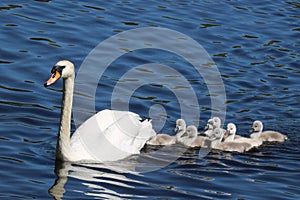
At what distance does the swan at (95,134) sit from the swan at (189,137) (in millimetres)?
581

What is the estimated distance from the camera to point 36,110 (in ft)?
45.1

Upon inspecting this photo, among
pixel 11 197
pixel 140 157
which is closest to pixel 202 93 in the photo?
pixel 140 157

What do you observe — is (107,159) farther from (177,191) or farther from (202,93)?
(202,93)

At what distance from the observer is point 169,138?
1327 centimetres

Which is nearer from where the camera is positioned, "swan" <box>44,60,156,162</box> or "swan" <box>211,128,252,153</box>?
"swan" <box>44,60,156,162</box>

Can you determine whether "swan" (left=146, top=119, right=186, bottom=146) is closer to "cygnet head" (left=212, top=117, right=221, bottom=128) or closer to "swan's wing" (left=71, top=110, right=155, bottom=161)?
"swan's wing" (left=71, top=110, right=155, bottom=161)

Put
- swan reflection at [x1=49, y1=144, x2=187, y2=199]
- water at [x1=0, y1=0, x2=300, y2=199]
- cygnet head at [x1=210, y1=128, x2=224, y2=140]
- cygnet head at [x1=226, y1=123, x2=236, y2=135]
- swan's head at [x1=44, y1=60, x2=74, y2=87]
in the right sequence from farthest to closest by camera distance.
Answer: cygnet head at [x1=226, y1=123, x2=236, y2=135] < cygnet head at [x1=210, y1=128, x2=224, y2=140] < swan's head at [x1=44, y1=60, x2=74, y2=87] < water at [x1=0, y1=0, x2=300, y2=199] < swan reflection at [x1=49, y1=144, x2=187, y2=199]

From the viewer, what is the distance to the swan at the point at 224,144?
13.1 m

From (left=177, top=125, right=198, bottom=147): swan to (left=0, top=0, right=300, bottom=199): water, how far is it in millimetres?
143

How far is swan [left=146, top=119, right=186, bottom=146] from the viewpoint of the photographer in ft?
43.3

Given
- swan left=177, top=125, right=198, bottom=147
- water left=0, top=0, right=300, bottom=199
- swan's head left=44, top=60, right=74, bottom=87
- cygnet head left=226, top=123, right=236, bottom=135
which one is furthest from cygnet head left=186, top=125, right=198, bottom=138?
swan's head left=44, top=60, right=74, bottom=87

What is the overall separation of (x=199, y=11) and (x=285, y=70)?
3783 millimetres

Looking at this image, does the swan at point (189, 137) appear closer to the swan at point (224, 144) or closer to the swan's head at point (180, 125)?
the swan's head at point (180, 125)

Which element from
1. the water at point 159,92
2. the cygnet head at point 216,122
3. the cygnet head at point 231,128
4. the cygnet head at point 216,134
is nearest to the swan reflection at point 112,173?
the water at point 159,92
